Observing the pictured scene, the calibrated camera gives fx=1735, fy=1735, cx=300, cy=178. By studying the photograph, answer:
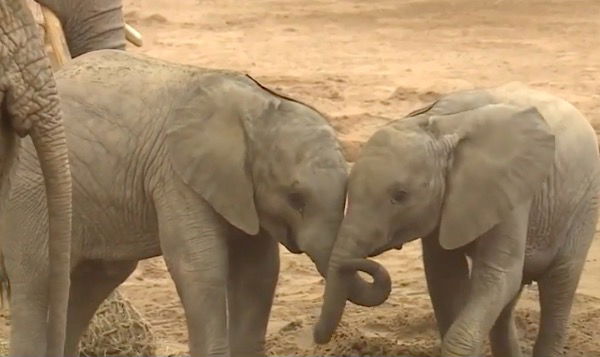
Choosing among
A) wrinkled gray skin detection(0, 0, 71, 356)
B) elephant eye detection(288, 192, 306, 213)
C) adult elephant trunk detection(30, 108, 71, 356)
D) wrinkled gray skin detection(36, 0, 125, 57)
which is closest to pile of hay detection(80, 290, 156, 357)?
wrinkled gray skin detection(36, 0, 125, 57)

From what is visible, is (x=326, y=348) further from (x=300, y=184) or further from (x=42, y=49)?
(x=42, y=49)

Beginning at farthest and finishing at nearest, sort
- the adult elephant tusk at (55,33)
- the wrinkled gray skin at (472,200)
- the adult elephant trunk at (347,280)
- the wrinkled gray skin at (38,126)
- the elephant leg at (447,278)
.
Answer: the adult elephant tusk at (55,33)
the elephant leg at (447,278)
the wrinkled gray skin at (472,200)
the adult elephant trunk at (347,280)
the wrinkled gray skin at (38,126)

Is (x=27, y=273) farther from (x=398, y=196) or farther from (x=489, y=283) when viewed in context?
(x=489, y=283)

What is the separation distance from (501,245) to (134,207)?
0.88 meters

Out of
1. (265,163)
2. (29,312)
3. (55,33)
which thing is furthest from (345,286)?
(55,33)

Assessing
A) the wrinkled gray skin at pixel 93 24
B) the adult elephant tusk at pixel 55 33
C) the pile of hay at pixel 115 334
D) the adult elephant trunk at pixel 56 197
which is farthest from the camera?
the adult elephant tusk at pixel 55 33

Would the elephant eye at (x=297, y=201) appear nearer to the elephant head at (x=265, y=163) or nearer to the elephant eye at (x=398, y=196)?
the elephant head at (x=265, y=163)

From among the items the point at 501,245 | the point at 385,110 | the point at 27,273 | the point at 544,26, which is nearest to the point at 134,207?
the point at 27,273

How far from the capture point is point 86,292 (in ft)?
14.5

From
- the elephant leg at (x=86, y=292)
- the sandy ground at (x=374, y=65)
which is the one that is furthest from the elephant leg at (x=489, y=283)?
the elephant leg at (x=86, y=292)

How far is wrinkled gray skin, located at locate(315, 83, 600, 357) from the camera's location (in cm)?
399

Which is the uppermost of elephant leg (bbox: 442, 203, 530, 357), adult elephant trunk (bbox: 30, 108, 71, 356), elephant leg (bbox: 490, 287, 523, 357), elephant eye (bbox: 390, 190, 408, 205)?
adult elephant trunk (bbox: 30, 108, 71, 356)

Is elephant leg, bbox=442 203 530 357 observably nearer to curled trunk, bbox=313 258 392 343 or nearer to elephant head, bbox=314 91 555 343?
elephant head, bbox=314 91 555 343

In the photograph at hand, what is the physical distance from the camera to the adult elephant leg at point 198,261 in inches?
159
